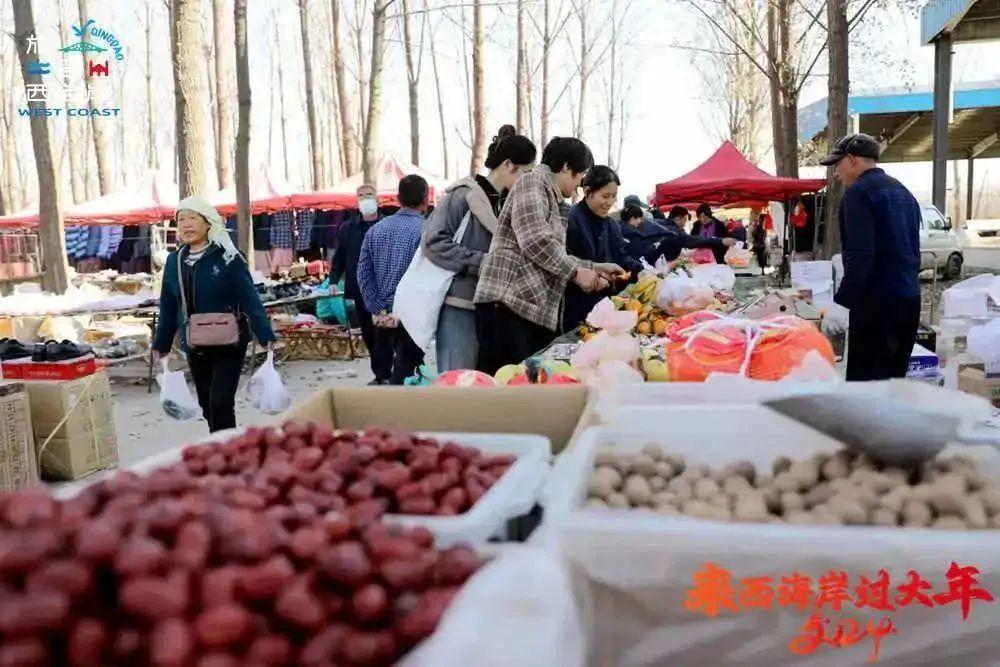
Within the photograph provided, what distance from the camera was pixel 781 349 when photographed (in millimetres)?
2785

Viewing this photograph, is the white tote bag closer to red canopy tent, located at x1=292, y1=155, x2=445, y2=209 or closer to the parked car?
red canopy tent, located at x1=292, y1=155, x2=445, y2=209

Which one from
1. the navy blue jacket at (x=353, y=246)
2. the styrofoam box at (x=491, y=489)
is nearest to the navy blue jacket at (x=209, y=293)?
the navy blue jacket at (x=353, y=246)

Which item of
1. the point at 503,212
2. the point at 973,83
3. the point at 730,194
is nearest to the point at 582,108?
the point at 973,83

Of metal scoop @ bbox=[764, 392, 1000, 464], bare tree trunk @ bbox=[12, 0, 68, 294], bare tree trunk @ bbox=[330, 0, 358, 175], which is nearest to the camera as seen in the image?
metal scoop @ bbox=[764, 392, 1000, 464]

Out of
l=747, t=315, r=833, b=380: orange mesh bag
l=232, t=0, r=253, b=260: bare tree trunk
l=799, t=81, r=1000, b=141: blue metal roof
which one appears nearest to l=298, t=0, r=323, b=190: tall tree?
l=232, t=0, r=253, b=260: bare tree trunk

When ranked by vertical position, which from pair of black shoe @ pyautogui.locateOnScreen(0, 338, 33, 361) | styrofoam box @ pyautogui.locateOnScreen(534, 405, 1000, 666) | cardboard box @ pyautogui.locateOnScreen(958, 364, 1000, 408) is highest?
styrofoam box @ pyautogui.locateOnScreen(534, 405, 1000, 666)

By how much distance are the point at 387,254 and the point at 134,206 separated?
15.0 m

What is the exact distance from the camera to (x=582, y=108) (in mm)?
36031

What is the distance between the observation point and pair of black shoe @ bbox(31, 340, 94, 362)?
6.06 m

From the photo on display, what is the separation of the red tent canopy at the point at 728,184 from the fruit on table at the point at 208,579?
43.7 feet

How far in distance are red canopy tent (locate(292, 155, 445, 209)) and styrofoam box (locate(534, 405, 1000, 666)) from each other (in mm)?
16296

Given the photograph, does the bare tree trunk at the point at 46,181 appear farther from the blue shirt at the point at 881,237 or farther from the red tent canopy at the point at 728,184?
the blue shirt at the point at 881,237

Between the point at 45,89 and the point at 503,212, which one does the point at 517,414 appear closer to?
the point at 503,212

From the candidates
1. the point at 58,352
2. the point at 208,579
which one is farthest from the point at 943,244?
the point at 208,579
